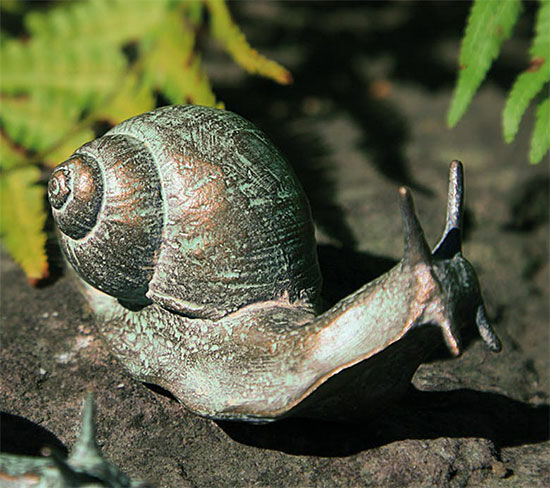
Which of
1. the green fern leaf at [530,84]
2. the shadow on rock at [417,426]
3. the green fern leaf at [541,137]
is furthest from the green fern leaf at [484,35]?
the shadow on rock at [417,426]

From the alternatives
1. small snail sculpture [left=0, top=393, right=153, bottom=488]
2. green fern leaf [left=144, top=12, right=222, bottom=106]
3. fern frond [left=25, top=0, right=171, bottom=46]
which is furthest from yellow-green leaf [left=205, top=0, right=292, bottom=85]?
small snail sculpture [left=0, top=393, right=153, bottom=488]

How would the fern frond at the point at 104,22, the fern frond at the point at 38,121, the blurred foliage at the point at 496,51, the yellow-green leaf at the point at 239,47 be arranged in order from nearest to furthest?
the blurred foliage at the point at 496,51
the yellow-green leaf at the point at 239,47
the fern frond at the point at 38,121
the fern frond at the point at 104,22

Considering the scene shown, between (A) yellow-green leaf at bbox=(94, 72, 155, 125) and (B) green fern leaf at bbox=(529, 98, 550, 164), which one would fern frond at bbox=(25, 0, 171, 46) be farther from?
(B) green fern leaf at bbox=(529, 98, 550, 164)

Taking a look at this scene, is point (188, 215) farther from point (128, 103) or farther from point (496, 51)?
point (496, 51)

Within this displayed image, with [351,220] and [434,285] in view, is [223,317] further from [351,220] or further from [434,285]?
[351,220]

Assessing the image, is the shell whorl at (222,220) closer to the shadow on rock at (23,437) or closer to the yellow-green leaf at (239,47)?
the shadow on rock at (23,437)

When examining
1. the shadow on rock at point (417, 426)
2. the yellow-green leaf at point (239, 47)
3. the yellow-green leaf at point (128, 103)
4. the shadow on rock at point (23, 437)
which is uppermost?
the yellow-green leaf at point (239, 47)

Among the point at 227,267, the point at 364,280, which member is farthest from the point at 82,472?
the point at 364,280
